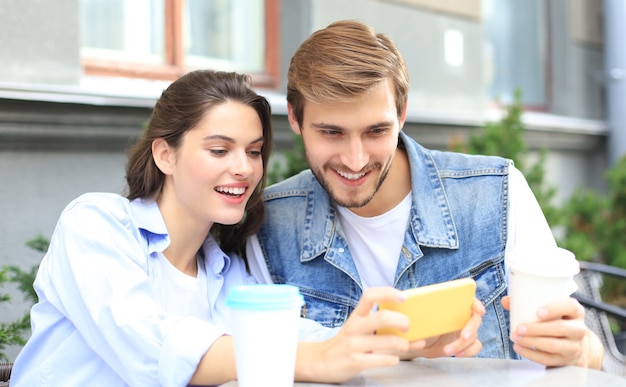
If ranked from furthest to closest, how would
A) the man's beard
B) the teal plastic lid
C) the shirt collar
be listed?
the man's beard, the shirt collar, the teal plastic lid

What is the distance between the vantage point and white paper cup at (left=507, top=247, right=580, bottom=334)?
147 centimetres

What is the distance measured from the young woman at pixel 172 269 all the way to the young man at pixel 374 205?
151 millimetres

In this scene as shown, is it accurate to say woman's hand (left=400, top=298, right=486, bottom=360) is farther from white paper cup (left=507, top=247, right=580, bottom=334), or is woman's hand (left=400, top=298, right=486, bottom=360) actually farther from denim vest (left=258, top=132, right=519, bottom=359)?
denim vest (left=258, top=132, right=519, bottom=359)

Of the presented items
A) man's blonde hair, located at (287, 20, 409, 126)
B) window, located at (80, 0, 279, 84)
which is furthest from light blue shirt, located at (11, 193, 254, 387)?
window, located at (80, 0, 279, 84)

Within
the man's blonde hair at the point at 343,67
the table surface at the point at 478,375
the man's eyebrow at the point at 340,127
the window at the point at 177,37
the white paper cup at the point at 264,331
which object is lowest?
the table surface at the point at 478,375

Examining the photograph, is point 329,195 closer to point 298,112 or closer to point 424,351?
point 298,112

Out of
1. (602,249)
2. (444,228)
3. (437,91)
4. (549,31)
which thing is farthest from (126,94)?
(549,31)

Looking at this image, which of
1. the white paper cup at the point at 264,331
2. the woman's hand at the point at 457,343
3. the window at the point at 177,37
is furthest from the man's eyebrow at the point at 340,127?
the window at the point at 177,37

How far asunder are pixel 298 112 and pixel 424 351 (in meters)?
0.88

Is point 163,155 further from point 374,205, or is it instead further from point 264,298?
point 264,298

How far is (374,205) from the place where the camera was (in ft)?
7.49

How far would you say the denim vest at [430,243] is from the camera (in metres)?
2.14

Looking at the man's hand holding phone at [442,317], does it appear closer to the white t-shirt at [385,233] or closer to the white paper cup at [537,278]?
the white paper cup at [537,278]

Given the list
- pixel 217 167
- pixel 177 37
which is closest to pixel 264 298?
pixel 217 167
